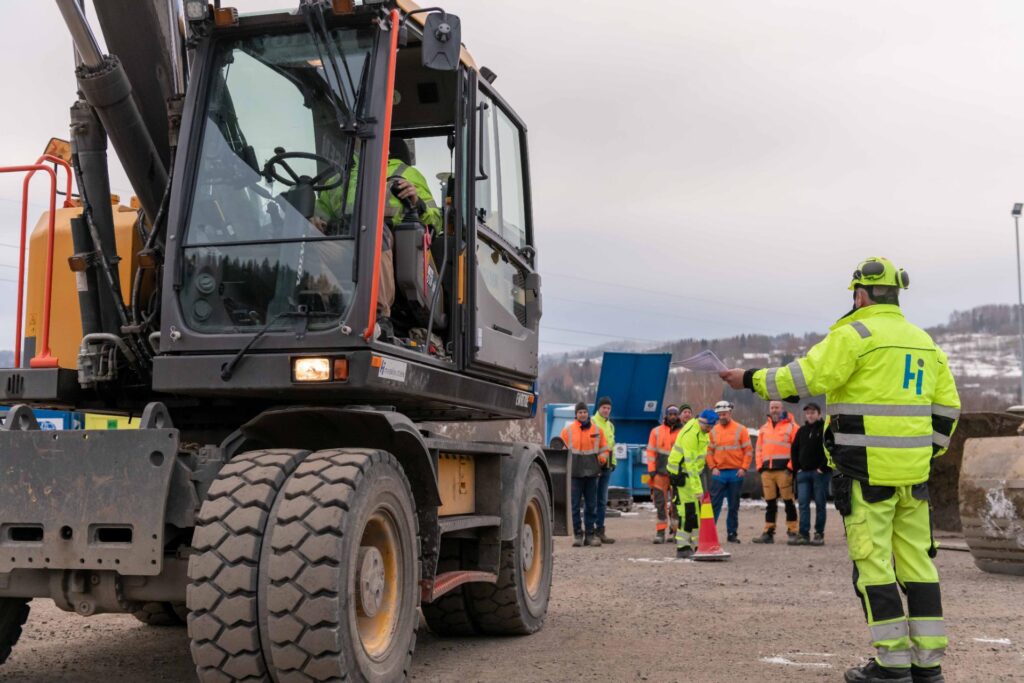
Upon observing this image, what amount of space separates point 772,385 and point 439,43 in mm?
2362

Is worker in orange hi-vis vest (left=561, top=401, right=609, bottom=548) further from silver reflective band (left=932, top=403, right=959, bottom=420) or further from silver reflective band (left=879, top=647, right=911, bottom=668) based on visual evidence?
silver reflective band (left=879, top=647, right=911, bottom=668)

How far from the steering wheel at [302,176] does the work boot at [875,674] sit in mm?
3457

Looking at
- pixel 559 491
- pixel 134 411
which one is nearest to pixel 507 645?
pixel 559 491

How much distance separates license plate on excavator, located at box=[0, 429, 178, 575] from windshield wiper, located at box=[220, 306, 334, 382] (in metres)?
0.42

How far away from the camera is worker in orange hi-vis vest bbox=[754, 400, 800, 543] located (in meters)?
15.6

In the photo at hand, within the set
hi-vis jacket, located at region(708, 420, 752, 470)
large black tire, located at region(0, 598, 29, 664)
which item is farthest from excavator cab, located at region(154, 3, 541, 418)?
hi-vis jacket, located at region(708, 420, 752, 470)

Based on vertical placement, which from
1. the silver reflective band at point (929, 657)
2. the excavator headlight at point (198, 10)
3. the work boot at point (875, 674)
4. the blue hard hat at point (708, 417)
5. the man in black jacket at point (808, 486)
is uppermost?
the excavator headlight at point (198, 10)

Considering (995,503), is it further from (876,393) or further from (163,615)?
(163,615)

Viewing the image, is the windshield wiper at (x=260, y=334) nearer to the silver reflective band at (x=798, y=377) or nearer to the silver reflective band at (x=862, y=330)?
the silver reflective band at (x=798, y=377)

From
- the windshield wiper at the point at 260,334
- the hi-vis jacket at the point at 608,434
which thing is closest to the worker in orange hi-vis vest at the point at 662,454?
the hi-vis jacket at the point at 608,434

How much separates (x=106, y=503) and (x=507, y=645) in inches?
126

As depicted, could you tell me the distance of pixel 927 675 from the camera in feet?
18.8

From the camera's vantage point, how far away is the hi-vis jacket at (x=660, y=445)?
16.5 m

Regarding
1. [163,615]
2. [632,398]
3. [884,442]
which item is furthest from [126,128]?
[632,398]
